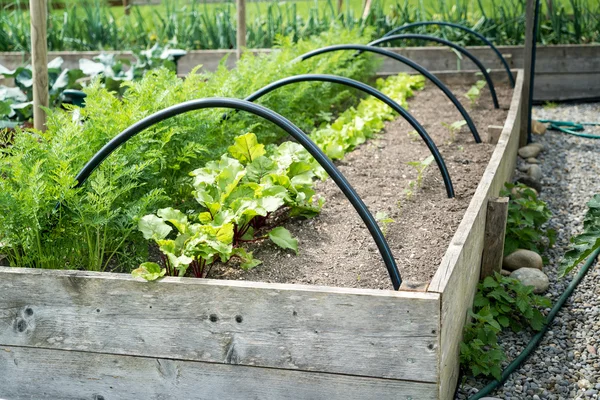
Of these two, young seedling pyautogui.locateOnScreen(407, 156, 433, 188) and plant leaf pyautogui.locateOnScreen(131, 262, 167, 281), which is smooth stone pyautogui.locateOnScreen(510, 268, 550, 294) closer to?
young seedling pyautogui.locateOnScreen(407, 156, 433, 188)

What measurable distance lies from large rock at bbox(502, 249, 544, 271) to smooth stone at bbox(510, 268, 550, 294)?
15 cm

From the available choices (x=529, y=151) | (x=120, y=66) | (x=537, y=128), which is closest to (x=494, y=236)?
(x=529, y=151)

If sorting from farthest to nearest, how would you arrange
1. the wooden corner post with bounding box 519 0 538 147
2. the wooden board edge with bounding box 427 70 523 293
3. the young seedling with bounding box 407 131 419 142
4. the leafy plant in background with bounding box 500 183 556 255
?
the wooden corner post with bounding box 519 0 538 147 → the young seedling with bounding box 407 131 419 142 → the leafy plant in background with bounding box 500 183 556 255 → the wooden board edge with bounding box 427 70 523 293

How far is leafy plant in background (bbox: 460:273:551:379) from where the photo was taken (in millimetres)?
2680

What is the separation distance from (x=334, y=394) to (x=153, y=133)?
1209 millimetres

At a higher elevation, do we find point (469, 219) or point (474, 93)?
point (469, 219)

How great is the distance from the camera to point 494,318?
3086 millimetres

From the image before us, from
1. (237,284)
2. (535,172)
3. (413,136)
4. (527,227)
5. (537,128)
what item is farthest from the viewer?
(537,128)

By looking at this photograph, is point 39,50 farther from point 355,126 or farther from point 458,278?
point 458,278

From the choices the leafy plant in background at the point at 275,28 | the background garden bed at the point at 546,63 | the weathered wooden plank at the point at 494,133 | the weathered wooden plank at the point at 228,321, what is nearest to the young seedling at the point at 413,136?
the weathered wooden plank at the point at 494,133

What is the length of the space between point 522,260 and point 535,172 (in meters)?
1.55

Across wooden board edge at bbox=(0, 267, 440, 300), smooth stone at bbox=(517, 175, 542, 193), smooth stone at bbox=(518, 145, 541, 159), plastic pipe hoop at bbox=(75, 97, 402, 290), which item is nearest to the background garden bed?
smooth stone at bbox=(518, 145, 541, 159)

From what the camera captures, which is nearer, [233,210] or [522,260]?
[233,210]

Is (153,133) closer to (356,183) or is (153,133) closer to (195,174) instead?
(195,174)
